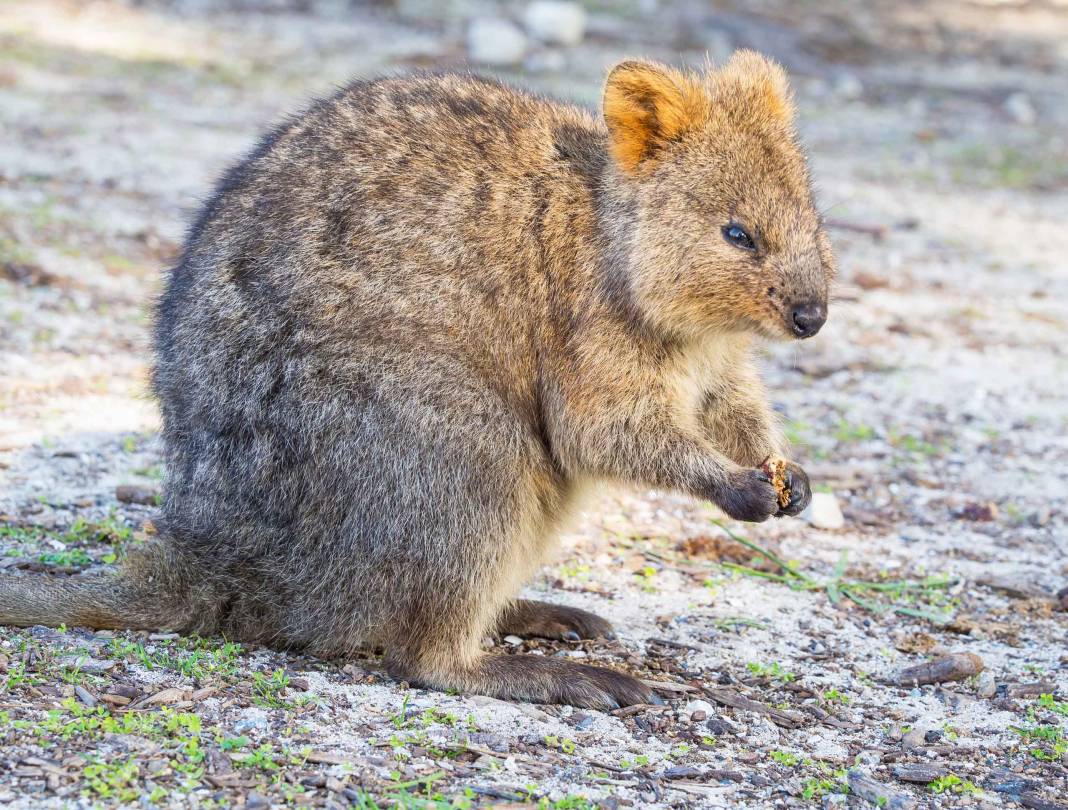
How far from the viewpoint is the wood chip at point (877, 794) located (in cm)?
376

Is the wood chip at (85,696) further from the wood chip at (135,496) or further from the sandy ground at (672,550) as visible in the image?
the wood chip at (135,496)

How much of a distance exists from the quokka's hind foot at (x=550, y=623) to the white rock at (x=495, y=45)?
9449mm

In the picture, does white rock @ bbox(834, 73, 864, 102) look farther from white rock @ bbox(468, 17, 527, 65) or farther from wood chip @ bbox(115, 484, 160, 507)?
wood chip @ bbox(115, 484, 160, 507)

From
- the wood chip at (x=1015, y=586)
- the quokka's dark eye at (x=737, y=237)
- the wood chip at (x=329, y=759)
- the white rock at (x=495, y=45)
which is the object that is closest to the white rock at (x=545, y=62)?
the white rock at (x=495, y=45)

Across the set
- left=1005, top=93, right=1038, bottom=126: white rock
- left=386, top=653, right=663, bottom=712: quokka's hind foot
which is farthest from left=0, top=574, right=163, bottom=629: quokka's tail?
left=1005, top=93, right=1038, bottom=126: white rock

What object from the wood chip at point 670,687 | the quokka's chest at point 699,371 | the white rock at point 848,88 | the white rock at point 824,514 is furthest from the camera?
the white rock at point 848,88

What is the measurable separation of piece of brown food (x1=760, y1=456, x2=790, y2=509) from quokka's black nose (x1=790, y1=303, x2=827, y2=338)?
475 millimetres

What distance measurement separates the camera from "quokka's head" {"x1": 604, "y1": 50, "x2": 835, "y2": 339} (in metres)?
4.38

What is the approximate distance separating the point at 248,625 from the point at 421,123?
5.73 ft

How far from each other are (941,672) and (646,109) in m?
2.13

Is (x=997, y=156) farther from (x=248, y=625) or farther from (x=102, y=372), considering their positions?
(x=248, y=625)

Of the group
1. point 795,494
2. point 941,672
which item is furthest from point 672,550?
point 941,672

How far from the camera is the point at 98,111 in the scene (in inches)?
422

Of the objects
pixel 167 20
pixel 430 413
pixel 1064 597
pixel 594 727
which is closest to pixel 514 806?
pixel 594 727
